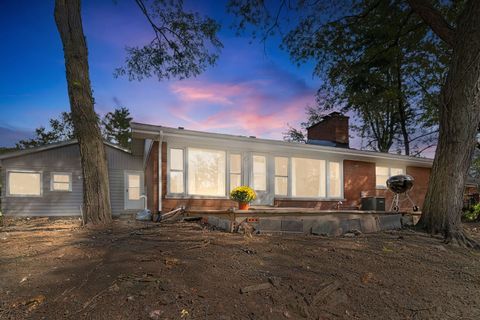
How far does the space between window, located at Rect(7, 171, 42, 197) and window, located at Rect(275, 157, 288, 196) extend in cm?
1096

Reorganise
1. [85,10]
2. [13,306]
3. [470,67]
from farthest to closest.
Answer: [85,10]
[470,67]
[13,306]

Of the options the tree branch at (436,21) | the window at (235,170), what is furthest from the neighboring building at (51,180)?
the tree branch at (436,21)

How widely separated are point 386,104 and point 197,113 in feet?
43.0

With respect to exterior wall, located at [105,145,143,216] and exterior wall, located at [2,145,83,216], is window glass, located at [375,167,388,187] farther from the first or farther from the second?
exterior wall, located at [2,145,83,216]

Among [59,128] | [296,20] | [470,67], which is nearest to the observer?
[470,67]

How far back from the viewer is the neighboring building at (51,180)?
11.9m

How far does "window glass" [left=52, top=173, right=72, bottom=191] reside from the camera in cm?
1270

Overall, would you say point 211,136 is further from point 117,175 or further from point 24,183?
point 24,183

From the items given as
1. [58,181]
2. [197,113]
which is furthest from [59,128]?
[197,113]

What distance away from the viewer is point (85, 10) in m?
8.10

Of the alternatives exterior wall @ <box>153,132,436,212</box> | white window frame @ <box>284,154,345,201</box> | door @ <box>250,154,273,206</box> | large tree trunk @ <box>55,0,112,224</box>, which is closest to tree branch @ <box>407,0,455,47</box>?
exterior wall @ <box>153,132,436,212</box>

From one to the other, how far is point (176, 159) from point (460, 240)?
6.86 meters

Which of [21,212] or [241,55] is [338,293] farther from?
[21,212]

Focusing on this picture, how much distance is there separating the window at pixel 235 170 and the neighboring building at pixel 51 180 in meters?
7.74
